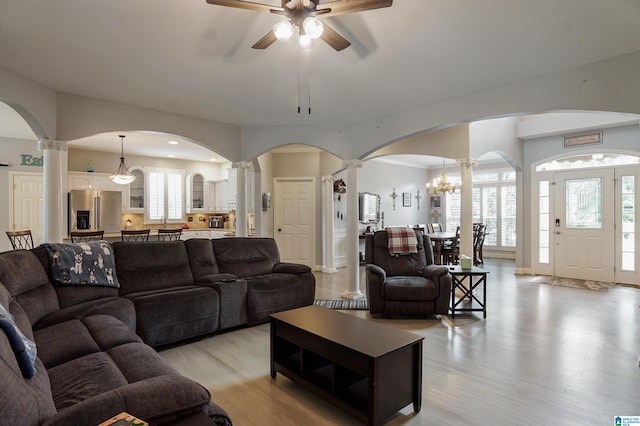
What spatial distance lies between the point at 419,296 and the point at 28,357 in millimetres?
3614

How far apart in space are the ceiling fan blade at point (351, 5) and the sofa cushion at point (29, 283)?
2.82 meters

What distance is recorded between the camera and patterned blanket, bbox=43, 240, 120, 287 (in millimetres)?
2934

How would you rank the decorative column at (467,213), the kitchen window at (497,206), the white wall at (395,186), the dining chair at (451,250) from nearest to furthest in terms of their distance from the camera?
the decorative column at (467,213) → the dining chair at (451,250) → the white wall at (395,186) → the kitchen window at (497,206)

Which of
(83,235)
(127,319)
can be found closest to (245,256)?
(127,319)

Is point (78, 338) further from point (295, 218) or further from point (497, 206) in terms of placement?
point (497, 206)

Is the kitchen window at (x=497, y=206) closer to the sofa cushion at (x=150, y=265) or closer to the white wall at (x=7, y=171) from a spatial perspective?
the sofa cushion at (x=150, y=265)

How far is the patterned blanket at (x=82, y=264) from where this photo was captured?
9.62ft

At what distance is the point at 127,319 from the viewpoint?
2.95 m

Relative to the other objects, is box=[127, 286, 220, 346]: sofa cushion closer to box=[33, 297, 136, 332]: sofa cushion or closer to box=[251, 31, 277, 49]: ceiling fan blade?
→ box=[33, 297, 136, 332]: sofa cushion

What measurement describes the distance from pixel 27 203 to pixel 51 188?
3.38 meters

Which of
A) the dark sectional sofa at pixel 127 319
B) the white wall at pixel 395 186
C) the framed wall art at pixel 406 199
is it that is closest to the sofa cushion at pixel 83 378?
the dark sectional sofa at pixel 127 319

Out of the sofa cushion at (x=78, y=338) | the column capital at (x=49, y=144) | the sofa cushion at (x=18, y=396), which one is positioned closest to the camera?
the sofa cushion at (x=18, y=396)

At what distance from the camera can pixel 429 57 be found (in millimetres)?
3117

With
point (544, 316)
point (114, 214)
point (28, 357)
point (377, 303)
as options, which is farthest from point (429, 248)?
point (114, 214)
